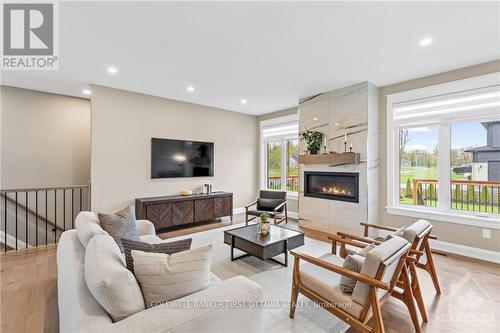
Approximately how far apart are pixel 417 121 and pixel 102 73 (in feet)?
17.0

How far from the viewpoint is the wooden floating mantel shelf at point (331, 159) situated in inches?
164

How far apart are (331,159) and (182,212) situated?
3114 mm

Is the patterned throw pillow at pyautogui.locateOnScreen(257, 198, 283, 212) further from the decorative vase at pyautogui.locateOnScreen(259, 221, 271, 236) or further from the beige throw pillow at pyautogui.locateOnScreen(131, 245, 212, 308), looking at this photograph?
the beige throw pillow at pyautogui.locateOnScreen(131, 245, 212, 308)

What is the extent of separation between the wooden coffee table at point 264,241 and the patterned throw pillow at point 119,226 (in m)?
1.23

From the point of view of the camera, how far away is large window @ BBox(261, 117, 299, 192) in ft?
20.1

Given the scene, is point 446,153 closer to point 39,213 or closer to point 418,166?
point 418,166

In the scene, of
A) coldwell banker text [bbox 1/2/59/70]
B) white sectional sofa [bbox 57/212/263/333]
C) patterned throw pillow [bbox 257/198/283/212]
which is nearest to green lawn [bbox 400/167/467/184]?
patterned throw pillow [bbox 257/198/283/212]

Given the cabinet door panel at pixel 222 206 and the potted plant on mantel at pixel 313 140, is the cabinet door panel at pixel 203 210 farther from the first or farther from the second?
the potted plant on mantel at pixel 313 140

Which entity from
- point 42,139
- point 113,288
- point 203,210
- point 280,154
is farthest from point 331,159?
point 42,139

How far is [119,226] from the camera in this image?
238cm

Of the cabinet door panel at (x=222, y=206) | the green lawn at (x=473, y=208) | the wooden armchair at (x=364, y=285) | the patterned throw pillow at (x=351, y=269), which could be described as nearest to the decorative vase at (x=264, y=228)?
the wooden armchair at (x=364, y=285)

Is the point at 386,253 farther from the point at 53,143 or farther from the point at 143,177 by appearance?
the point at 53,143

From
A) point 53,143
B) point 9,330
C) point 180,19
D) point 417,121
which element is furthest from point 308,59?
point 53,143

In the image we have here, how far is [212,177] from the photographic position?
586 centimetres
